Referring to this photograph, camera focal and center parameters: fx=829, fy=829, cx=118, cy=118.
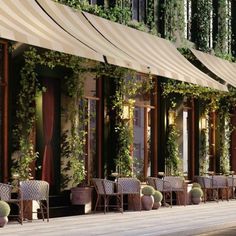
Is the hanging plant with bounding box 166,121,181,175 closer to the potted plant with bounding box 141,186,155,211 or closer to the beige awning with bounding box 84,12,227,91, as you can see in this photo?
the beige awning with bounding box 84,12,227,91

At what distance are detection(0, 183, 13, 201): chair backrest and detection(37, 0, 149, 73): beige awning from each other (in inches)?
118

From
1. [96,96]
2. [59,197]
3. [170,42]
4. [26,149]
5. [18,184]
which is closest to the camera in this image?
[18,184]

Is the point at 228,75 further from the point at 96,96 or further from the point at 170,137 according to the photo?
the point at 96,96

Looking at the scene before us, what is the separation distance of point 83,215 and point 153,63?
365 cm

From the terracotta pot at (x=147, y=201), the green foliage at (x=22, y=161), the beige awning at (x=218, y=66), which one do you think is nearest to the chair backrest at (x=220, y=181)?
the beige awning at (x=218, y=66)

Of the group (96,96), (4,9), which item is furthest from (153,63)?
(4,9)

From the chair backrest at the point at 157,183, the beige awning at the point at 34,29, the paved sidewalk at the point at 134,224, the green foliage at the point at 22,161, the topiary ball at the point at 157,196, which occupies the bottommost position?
the paved sidewalk at the point at 134,224

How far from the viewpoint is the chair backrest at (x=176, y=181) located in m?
22.0

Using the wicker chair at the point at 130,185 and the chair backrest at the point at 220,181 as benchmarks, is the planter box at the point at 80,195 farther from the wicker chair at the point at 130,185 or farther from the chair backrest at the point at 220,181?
the chair backrest at the point at 220,181

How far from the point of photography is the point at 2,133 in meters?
16.2

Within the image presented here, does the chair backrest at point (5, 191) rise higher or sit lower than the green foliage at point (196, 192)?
higher

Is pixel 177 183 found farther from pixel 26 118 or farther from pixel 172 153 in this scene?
pixel 26 118

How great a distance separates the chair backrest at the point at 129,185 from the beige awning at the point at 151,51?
2.59m

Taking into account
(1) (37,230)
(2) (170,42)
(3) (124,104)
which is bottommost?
(1) (37,230)
